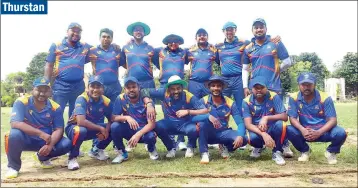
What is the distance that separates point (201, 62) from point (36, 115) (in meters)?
3.35

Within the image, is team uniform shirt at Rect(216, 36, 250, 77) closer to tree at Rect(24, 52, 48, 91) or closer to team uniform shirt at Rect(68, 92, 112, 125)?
team uniform shirt at Rect(68, 92, 112, 125)

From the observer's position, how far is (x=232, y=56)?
288 inches

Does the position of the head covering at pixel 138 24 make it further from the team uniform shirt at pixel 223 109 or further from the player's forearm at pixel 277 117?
the player's forearm at pixel 277 117

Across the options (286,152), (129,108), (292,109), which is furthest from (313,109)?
(129,108)

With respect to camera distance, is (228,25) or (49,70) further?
(228,25)

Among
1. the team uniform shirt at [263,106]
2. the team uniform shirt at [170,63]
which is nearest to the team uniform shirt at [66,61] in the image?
the team uniform shirt at [170,63]

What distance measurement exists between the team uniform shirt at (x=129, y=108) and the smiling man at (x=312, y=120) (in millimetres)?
2618

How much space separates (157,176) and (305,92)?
2.88 meters

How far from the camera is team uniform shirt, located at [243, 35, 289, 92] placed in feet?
22.1

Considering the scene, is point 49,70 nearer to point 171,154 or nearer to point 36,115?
point 36,115

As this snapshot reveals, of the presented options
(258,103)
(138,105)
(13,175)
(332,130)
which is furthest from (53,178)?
(332,130)

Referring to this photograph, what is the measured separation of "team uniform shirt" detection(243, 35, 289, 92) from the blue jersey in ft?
12.2

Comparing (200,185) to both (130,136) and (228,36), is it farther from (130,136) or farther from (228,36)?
(228,36)

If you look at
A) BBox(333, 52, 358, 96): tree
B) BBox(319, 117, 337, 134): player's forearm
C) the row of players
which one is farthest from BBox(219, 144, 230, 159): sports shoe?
BBox(333, 52, 358, 96): tree
